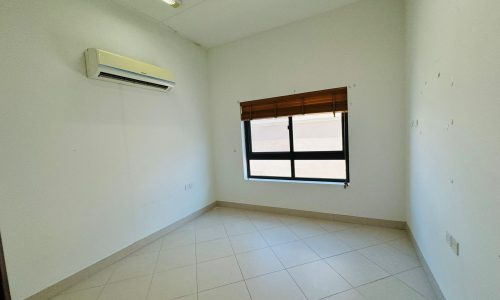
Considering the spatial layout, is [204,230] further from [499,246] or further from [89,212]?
[499,246]

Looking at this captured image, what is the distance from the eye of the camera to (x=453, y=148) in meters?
1.37

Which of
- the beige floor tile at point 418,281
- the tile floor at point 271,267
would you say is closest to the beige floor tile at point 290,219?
the tile floor at point 271,267

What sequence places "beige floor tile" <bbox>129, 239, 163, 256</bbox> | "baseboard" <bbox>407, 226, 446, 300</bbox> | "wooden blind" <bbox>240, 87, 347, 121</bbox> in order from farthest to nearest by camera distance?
1. "wooden blind" <bbox>240, 87, 347, 121</bbox>
2. "beige floor tile" <bbox>129, 239, 163, 256</bbox>
3. "baseboard" <bbox>407, 226, 446, 300</bbox>

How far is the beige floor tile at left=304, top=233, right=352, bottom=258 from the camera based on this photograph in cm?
238

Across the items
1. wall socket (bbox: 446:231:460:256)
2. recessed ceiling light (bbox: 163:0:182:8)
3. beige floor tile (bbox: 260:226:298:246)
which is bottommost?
beige floor tile (bbox: 260:226:298:246)

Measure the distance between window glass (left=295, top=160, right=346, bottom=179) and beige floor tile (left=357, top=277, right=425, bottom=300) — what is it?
157 centimetres

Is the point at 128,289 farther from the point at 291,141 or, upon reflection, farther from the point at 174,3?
the point at 174,3

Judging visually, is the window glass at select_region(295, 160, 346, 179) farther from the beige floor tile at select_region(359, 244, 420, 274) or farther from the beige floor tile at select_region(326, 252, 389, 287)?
the beige floor tile at select_region(326, 252, 389, 287)

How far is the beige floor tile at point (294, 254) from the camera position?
7.38 ft

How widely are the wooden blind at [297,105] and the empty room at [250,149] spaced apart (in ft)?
0.09

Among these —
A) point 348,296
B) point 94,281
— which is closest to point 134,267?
point 94,281

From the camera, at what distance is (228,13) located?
2.93 meters

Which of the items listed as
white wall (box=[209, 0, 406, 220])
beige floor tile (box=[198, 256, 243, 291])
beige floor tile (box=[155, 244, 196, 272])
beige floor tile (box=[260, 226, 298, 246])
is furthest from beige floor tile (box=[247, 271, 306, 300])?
white wall (box=[209, 0, 406, 220])

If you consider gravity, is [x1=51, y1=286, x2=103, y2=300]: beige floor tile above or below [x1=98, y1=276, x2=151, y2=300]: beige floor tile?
below
